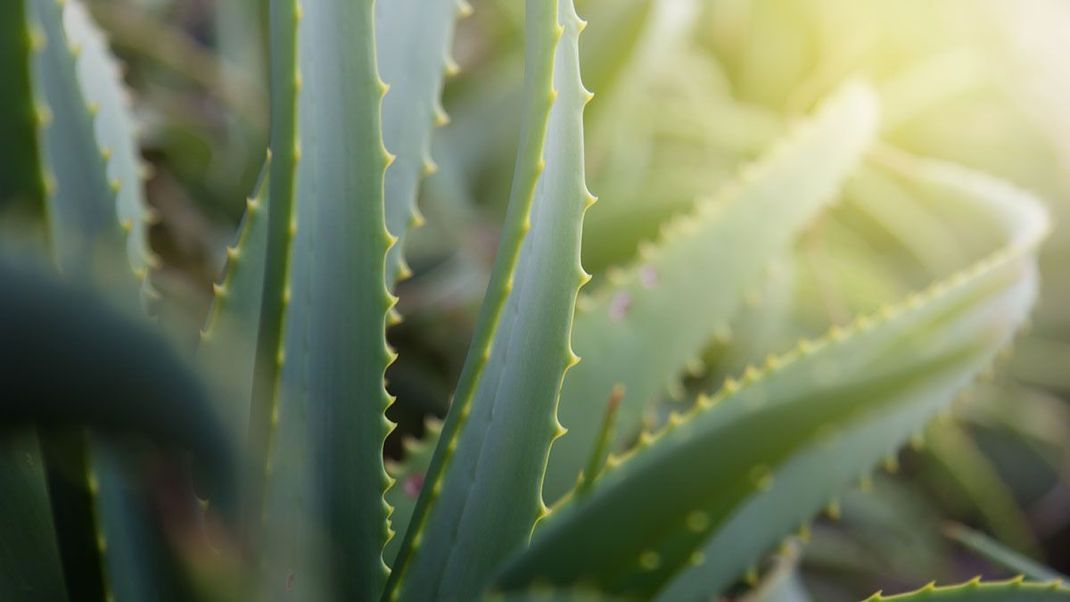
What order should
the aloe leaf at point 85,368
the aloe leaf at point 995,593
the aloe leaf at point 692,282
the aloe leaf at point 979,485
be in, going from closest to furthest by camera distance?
1. the aloe leaf at point 85,368
2. the aloe leaf at point 995,593
3. the aloe leaf at point 692,282
4. the aloe leaf at point 979,485

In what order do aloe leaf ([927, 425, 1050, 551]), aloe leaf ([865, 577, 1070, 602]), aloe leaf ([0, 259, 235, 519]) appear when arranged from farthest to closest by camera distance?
aloe leaf ([927, 425, 1050, 551]), aloe leaf ([865, 577, 1070, 602]), aloe leaf ([0, 259, 235, 519])

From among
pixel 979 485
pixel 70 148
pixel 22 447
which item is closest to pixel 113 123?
pixel 70 148

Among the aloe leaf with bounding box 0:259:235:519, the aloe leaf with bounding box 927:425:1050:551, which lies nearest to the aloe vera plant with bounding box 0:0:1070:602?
the aloe leaf with bounding box 0:259:235:519

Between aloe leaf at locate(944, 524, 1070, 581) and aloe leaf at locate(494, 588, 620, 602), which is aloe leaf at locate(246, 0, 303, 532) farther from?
aloe leaf at locate(944, 524, 1070, 581)

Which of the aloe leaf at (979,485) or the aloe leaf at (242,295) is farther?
the aloe leaf at (979,485)

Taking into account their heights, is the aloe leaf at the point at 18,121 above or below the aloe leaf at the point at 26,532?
above

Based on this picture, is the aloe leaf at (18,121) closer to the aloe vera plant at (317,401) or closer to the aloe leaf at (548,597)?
the aloe vera plant at (317,401)

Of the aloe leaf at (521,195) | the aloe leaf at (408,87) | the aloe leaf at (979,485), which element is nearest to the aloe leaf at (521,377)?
the aloe leaf at (521,195)
